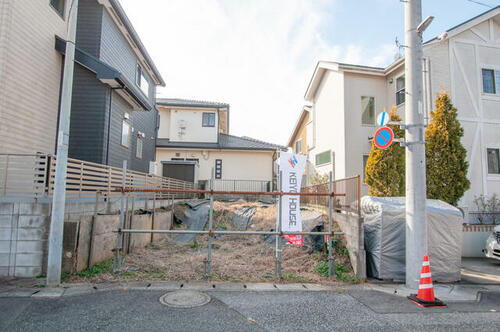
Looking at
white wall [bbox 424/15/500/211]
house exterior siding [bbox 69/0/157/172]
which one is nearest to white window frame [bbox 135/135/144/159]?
house exterior siding [bbox 69/0/157/172]

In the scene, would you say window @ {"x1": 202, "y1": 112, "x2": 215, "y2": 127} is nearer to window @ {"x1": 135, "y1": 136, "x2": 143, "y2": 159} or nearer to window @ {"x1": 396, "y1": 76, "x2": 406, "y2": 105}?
window @ {"x1": 135, "y1": 136, "x2": 143, "y2": 159}

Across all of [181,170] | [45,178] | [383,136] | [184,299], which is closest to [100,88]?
[45,178]

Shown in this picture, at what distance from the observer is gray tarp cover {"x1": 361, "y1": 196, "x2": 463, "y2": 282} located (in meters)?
5.63

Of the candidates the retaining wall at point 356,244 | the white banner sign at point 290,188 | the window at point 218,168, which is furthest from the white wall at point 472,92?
the window at point 218,168

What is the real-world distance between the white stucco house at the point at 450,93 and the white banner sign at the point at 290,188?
5844mm

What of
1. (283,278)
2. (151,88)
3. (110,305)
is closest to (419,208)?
(283,278)

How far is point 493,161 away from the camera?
422 inches

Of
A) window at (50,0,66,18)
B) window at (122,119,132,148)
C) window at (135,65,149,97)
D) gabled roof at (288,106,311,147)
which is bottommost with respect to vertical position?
window at (122,119,132,148)

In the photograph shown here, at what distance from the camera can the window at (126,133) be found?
11.7m

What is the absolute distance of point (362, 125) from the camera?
1240 cm

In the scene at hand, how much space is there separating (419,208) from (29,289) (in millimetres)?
6778

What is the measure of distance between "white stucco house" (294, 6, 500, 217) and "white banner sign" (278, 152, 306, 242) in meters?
5.84

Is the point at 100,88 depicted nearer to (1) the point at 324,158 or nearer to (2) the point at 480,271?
(1) the point at 324,158

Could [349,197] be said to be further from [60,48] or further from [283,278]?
[60,48]
